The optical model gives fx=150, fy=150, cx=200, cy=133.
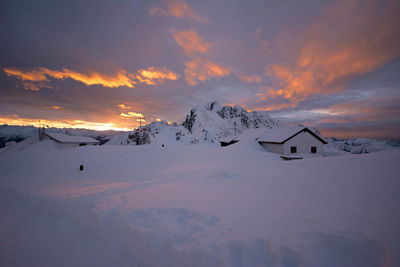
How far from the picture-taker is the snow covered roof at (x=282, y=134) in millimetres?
27466

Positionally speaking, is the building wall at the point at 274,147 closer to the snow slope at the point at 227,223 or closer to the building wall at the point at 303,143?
the building wall at the point at 303,143

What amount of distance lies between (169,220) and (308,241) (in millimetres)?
3847

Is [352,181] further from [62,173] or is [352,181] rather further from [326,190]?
[62,173]

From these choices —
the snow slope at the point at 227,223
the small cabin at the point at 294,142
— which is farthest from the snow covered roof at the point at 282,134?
the snow slope at the point at 227,223

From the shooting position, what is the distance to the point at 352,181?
6.55 metres

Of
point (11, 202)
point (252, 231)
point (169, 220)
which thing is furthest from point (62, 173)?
point (252, 231)

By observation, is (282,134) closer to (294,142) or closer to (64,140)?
Answer: (294,142)

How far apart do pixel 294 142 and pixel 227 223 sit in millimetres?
28587

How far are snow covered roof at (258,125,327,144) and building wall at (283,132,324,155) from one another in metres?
0.74

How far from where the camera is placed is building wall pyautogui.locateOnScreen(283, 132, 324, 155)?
2736 centimetres

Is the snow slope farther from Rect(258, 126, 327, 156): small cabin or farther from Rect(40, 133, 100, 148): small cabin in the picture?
Rect(40, 133, 100, 148): small cabin

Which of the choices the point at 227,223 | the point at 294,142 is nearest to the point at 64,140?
the point at 227,223

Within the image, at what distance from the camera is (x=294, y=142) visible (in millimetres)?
27750

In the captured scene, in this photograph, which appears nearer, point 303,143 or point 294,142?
point 294,142
